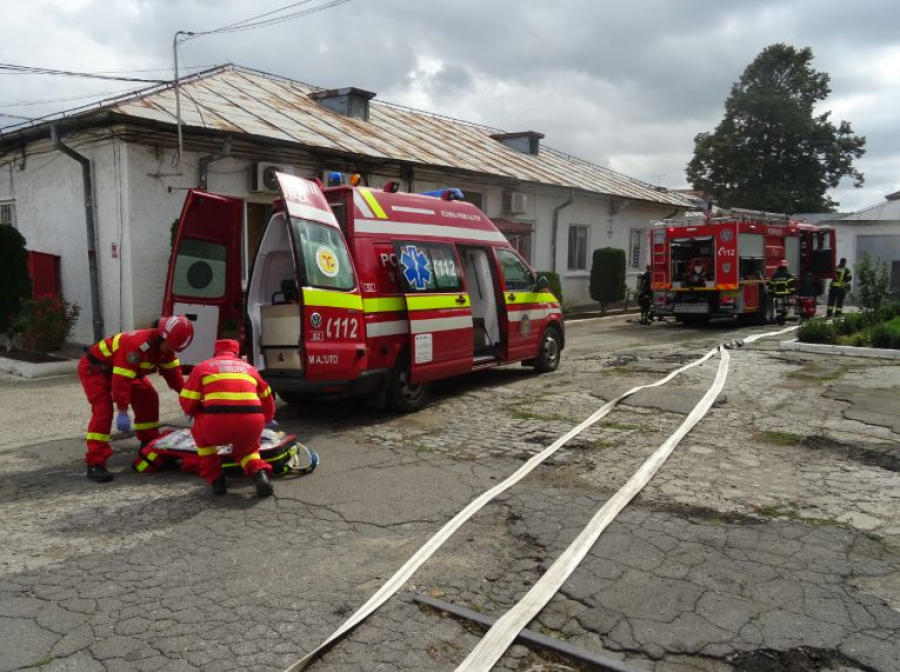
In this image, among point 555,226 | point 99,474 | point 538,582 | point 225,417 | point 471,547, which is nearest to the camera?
point 538,582

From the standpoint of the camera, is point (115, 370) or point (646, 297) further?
point (646, 297)

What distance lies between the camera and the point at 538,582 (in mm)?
3549

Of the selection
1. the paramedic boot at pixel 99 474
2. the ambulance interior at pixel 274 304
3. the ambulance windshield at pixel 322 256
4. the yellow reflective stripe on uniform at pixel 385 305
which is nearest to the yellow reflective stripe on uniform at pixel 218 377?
the paramedic boot at pixel 99 474

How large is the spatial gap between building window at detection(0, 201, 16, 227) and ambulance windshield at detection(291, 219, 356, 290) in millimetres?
10015

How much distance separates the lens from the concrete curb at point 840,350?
10234 millimetres

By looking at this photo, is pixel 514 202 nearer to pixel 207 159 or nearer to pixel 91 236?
pixel 207 159

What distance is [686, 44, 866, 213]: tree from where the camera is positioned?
4209 centimetres

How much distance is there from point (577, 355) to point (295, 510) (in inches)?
306

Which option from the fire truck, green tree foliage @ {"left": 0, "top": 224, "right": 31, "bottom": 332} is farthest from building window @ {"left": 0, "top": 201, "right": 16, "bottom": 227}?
the fire truck

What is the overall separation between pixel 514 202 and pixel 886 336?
9296 mm

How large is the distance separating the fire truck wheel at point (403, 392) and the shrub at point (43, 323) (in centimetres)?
643

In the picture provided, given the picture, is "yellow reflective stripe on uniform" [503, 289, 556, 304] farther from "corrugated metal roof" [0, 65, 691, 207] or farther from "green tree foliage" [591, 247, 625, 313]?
"green tree foliage" [591, 247, 625, 313]

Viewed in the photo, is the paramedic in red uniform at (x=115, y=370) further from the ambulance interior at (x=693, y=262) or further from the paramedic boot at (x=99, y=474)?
the ambulance interior at (x=693, y=262)

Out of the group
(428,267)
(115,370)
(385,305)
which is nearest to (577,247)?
(428,267)
